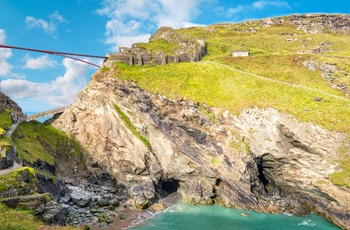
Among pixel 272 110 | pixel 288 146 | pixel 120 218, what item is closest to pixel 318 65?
pixel 272 110

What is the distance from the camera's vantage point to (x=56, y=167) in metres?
67.9

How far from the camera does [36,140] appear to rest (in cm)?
7025

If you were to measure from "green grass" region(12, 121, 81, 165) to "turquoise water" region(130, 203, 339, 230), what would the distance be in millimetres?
30998

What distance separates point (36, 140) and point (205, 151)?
4562 cm

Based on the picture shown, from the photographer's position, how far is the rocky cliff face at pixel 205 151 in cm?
5784

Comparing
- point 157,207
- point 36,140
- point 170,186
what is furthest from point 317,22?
point 36,140

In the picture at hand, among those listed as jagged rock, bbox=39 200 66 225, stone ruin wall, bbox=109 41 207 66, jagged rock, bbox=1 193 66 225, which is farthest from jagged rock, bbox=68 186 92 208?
stone ruin wall, bbox=109 41 207 66

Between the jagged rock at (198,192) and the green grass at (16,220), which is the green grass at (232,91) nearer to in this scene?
the jagged rock at (198,192)

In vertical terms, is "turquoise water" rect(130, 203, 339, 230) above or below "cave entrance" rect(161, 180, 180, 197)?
below

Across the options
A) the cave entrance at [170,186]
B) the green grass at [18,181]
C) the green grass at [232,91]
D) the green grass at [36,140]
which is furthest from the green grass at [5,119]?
the cave entrance at [170,186]

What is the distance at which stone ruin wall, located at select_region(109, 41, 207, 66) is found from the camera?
8394 centimetres

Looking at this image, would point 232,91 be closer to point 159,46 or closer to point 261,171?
point 261,171

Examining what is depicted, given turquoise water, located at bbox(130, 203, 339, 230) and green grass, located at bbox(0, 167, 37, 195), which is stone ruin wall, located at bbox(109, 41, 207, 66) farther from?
green grass, located at bbox(0, 167, 37, 195)

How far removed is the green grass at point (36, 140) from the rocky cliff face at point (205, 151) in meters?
2.94
